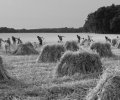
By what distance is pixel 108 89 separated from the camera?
6863 mm

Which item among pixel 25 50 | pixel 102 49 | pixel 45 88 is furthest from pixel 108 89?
pixel 25 50

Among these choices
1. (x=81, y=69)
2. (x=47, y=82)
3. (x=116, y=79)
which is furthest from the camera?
(x=81, y=69)

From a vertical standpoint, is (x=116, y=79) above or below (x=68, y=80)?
above

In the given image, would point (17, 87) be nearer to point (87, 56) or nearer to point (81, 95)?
point (81, 95)

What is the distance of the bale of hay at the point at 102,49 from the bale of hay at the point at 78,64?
21.9 ft

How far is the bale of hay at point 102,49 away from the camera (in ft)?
63.9

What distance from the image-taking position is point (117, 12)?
3123 inches

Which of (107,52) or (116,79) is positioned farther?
(107,52)

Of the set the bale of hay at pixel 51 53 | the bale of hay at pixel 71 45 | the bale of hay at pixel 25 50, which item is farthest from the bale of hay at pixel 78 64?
the bale of hay at pixel 25 50

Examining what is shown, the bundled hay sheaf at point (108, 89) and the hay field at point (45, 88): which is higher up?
the bundled hay sheaf at point (108, 89)

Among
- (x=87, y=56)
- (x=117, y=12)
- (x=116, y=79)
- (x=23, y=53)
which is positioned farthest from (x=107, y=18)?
(x=116, y=79)

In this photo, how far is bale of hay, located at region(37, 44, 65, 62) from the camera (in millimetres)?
17422

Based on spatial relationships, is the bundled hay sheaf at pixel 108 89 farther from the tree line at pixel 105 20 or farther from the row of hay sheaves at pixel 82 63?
the tree line at pixel 105 20

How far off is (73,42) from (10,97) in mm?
13676
